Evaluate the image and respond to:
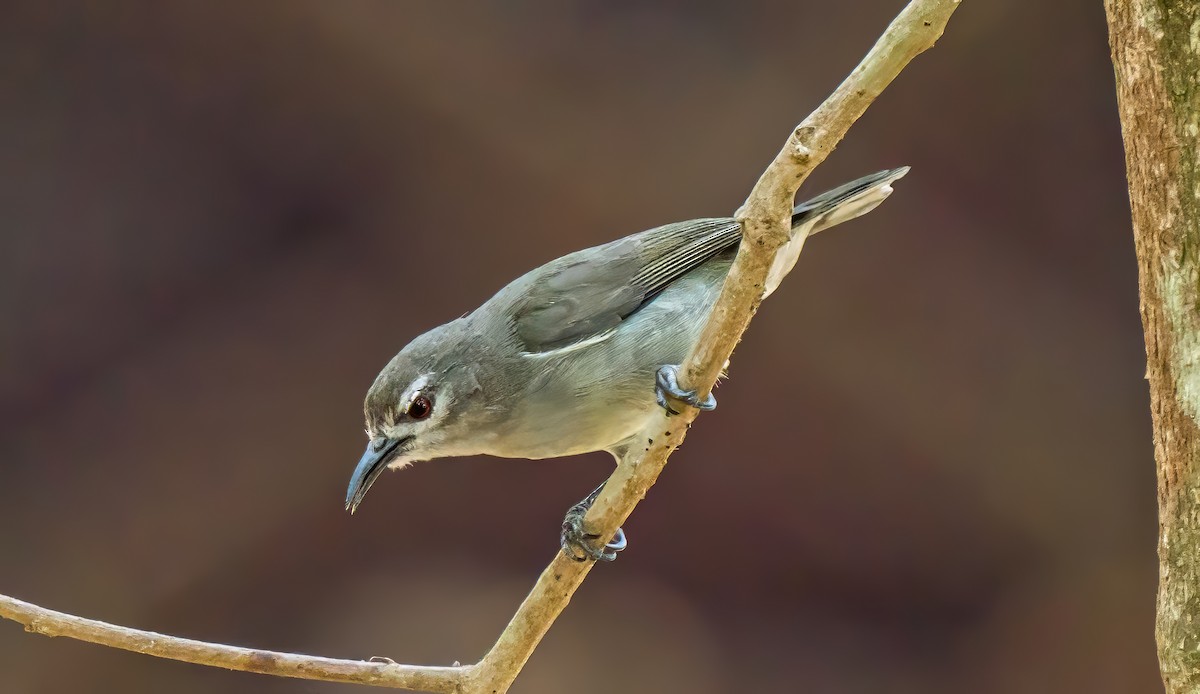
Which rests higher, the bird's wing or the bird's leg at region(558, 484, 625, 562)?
the bird's wing

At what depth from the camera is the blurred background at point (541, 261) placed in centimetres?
695

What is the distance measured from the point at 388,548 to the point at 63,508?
88.5 inches

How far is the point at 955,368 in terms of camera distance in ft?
23.6

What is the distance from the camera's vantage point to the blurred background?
6.95 m

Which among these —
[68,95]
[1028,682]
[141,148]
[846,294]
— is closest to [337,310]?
[141,148]

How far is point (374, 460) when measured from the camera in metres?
3.74

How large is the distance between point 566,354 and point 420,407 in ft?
1.97

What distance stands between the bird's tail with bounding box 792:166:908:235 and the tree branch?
112cm

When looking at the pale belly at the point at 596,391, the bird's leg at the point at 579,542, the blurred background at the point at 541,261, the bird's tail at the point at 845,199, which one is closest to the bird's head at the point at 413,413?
the pale belly at the point at 596,391

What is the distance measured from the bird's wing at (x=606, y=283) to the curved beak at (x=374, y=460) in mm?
649

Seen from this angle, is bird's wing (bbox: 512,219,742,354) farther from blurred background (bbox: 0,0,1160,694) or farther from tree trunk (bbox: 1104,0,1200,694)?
blurred background (bbox: 0,0,1160,694)

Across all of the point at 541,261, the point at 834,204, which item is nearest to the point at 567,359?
the point at 834,204

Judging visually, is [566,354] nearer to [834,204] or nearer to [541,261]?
[834,204]

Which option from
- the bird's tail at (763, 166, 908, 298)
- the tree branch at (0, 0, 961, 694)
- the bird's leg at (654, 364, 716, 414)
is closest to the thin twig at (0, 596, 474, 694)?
the tree branch at (0, 0, 961, 694)
